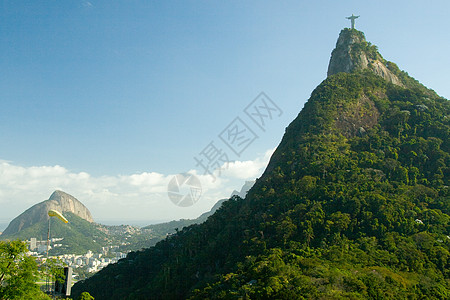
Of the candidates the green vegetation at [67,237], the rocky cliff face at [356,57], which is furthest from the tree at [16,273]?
the green vegetation at [67,237]

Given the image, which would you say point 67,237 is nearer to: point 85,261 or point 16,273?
point 85,261

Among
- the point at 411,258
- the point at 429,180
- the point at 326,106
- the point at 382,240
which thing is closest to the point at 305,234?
the point at 382,240

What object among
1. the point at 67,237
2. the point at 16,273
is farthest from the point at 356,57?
the point at 67,237

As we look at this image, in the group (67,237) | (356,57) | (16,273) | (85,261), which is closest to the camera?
(16,273)

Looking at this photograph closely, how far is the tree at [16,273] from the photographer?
15695 mm

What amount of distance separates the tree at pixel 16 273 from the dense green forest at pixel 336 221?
13.1 metres

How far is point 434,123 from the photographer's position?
5138 centimetres

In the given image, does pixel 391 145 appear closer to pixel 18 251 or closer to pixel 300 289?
pixel 300 289

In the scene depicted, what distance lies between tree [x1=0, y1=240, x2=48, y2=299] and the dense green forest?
1308 cm

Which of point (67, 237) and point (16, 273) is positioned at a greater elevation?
point (16, 273)

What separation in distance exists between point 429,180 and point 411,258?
1859 cm

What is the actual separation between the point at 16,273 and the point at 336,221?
27699mm

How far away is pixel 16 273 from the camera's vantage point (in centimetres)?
1611

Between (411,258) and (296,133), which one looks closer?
(411,258)
